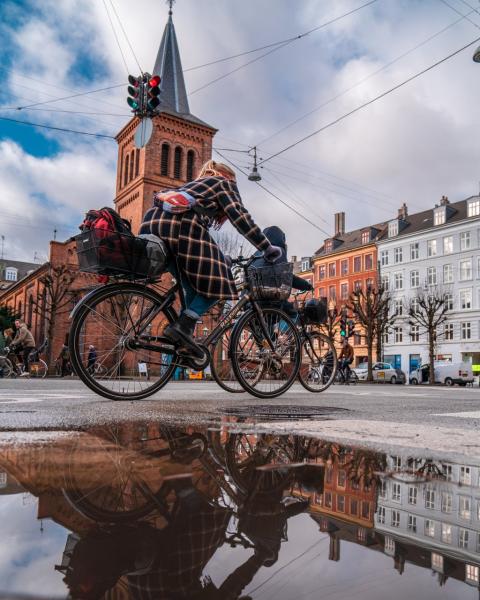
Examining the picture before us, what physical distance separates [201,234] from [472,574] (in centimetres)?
317

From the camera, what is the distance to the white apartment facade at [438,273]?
4453 cm

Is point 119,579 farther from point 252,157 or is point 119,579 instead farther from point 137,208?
point 137,208

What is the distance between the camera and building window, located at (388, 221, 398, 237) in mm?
52094

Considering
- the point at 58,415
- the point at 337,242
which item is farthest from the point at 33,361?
the point at 337,242

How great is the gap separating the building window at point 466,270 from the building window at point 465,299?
114 centimetres

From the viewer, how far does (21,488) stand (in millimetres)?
956

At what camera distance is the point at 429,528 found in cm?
74

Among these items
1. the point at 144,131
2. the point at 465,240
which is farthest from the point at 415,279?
the point at 144,131

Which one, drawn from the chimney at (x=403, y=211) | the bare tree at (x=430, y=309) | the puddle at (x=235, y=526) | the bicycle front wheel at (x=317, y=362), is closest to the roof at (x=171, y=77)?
the bare tree at (x=430, y=309)

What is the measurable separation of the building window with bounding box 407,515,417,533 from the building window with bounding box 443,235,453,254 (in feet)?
162

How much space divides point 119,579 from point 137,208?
41.1m

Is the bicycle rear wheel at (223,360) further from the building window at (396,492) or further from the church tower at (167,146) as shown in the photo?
the church tower at (167,146)

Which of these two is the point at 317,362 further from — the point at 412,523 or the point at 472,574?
the point at 472,574

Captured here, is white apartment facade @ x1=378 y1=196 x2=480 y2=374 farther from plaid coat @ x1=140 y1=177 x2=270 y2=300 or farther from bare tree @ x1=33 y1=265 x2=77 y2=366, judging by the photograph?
plaid coat @ x1=140 y1=177 x2=270 y2=300
